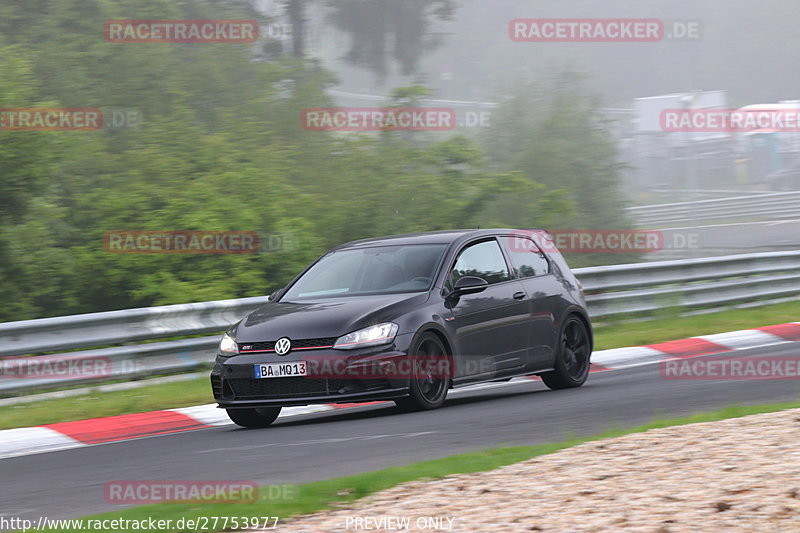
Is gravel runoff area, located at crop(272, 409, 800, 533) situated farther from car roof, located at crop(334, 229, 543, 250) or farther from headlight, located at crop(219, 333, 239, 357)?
car roof, located at crop(334, 229, 543, 250)

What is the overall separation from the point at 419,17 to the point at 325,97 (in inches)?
292

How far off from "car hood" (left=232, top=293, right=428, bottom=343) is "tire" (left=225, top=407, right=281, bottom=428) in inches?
28.1

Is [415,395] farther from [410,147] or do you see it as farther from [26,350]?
[410,147]

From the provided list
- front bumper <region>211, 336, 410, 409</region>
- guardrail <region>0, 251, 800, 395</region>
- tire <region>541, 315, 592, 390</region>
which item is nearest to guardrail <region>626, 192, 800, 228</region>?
guardrail <region>0, 251, 800, 395</region>

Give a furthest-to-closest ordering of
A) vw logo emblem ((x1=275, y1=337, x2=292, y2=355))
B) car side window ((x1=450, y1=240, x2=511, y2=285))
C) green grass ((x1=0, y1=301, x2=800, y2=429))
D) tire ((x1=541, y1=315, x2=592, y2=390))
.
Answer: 1. tire ((x1=541, y1=315, x2=592, y2=390))
2. green grass ((x1=0, y1=301, x2=800, y2=429))
3. car side window ((x1=450, y1=240, x2=511, y2=285))
4. vw logo emblem ((x1=275, y1=337, x2=292, y2=355))

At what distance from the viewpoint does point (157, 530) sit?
5734 millimetres

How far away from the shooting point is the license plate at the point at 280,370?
969cm

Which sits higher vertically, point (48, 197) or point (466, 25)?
point (466, 25)

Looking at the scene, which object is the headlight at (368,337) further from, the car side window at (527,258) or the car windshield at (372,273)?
the car side window at (527,258)

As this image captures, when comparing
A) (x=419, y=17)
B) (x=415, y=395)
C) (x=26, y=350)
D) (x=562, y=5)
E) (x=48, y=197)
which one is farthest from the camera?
(x=562, y=5)

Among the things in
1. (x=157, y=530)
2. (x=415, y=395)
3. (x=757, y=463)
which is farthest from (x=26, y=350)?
(x=757, y=463)

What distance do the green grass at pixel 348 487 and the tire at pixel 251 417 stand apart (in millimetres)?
2991

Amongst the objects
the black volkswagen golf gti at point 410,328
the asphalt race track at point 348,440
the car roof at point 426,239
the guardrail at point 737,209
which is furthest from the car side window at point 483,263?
the guardrail at point 737,209

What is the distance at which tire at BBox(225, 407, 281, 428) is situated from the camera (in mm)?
10367
